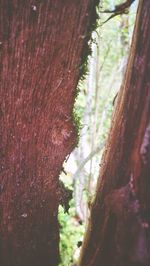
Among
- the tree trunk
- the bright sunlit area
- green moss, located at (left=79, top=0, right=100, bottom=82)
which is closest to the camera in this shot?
the tree trunk

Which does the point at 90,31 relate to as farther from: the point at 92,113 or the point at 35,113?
the point at 92,113

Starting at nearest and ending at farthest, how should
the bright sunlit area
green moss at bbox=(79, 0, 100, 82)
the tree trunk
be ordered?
the tree trunk → green moss at bbox=(79, 0, 100, 82) → the bright sunlit area

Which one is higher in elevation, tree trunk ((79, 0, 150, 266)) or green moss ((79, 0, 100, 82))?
green moss ((79, 0, 100, 82))

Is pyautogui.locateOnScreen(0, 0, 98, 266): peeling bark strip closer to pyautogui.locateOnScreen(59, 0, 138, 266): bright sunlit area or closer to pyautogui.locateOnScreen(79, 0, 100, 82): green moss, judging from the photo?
pyautogui.locateOnScreen(79, 0, 100, 82): green moss

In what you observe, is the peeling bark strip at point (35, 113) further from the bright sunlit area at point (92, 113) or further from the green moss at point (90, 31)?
the bright sunlit area at point (92, 113)

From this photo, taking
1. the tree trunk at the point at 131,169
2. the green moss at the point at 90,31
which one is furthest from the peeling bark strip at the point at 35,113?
the tree trunk at the point at 131,169

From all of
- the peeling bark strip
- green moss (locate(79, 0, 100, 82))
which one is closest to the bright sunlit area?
the peeling bark strip

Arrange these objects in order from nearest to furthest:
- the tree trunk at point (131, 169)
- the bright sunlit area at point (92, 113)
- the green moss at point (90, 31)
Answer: the tree trunk at point (131, 169) → the green moss at point (90, 31) → the bright sunlit area at point (92, 113)
